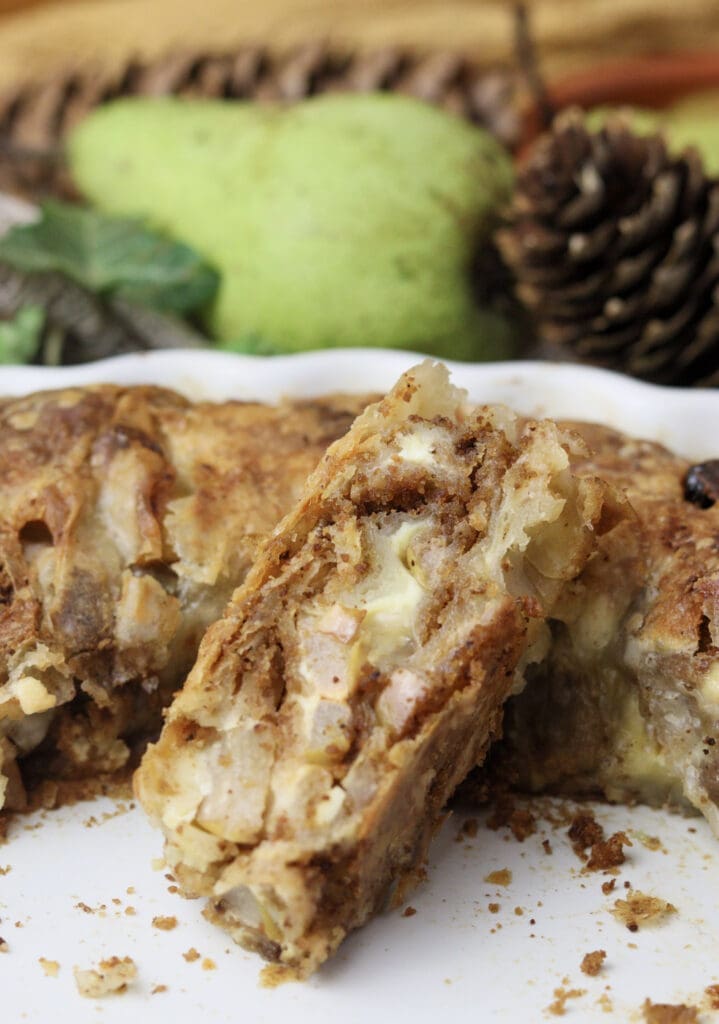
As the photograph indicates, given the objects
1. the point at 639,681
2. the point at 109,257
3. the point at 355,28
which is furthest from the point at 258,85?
the point at 639,681

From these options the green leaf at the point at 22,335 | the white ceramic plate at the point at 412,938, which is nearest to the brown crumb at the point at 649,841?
the white ceramic plate at the point at 412,938

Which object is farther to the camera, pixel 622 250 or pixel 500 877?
pixel 622 250

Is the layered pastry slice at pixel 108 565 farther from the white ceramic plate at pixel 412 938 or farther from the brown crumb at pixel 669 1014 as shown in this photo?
the brown crumb at pixel 669 1014

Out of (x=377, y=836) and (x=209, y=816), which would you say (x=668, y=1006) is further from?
(x=209, y=816)

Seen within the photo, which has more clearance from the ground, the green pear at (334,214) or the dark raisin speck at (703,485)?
the dark raisin speck at (703,485)

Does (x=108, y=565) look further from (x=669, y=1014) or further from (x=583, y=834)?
(x=669, y=1014)

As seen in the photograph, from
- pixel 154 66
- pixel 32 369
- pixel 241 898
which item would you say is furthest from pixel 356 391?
pixel 154 66
